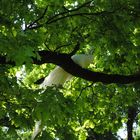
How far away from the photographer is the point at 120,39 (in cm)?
1032

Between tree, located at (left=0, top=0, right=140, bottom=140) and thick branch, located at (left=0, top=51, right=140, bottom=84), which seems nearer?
tree, located at (left=0, top=0, right=140, bottom=140)

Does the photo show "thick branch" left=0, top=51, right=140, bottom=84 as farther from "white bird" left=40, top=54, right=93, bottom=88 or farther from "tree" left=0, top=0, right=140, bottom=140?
"white bird" left=40, top=54, right=93, bottom=88

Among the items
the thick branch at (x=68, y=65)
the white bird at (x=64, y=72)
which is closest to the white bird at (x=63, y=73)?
the white bird at (x=64, y=72)

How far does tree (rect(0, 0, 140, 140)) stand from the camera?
7.10 meters

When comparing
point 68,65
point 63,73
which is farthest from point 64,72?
point 68,65

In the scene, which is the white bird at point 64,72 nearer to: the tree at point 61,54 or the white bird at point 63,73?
the white bird at point 63,73

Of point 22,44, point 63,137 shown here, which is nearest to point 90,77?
point 63,137

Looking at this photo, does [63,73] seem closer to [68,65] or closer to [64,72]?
[64,72]

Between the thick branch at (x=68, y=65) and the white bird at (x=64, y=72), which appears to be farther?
the white bird at (x=64, y=72)

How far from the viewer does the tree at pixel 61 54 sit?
7.10 meters

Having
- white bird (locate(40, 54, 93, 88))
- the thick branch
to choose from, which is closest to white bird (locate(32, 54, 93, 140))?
white bird (locate(40, 54, 93, 88))

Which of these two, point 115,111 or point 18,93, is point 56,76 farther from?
point 115,111

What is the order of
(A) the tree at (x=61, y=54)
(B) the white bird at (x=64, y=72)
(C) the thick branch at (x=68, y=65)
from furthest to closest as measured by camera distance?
(B) the white bird at (x=64, y=72)
(C) the thick branch at (x=68, y=65)
(A) the tree at (x=61, y=54)

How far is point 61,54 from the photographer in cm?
1027
